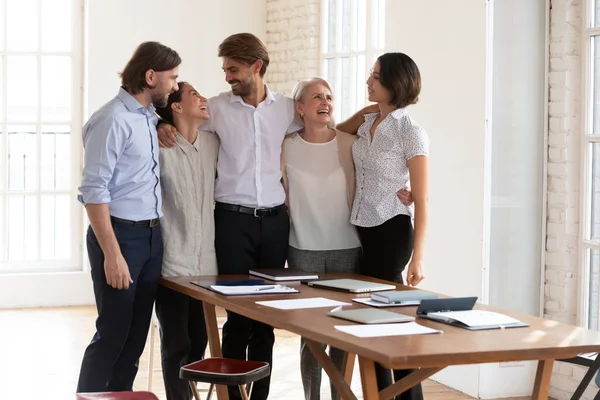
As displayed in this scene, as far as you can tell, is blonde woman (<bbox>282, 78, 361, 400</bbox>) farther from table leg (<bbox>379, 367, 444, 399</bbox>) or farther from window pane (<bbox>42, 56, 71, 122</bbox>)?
window pane (<bbox>42, 56, 71, 122</bbox>)

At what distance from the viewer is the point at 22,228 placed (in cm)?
862

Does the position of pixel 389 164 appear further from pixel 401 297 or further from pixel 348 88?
pixel 348 88

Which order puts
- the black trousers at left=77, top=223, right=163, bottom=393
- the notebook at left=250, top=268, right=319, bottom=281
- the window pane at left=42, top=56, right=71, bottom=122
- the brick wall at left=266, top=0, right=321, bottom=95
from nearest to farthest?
1. the black trousers at left=77, top=223, right=163, bottom=393
2. the notebook at left=250, top=268, right=319, bottom=281
3. the brick wall at left=266, top=0, right=321, bottom=95
4. the window pane at left=42, top=56, right=71, bottom=122

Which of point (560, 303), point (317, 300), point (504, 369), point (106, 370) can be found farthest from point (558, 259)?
point (106, 370)

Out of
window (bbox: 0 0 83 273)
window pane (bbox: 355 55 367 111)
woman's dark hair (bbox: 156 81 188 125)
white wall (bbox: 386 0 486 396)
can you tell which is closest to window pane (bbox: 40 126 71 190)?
window (bbox: 0 0 83 273)

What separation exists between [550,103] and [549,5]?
566mm

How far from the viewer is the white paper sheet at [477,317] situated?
310cm

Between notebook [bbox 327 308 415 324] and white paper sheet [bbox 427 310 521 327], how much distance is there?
0.12m

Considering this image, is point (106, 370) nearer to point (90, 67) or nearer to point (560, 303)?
point (560, 303)

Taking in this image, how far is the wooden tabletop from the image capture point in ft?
8.81

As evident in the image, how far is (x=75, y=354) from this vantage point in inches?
257

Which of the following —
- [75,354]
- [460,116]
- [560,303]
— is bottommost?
[75,354]

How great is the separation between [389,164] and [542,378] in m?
1.52

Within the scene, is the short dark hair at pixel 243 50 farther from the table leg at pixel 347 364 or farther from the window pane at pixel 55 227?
the window pane at pixel 55 227
